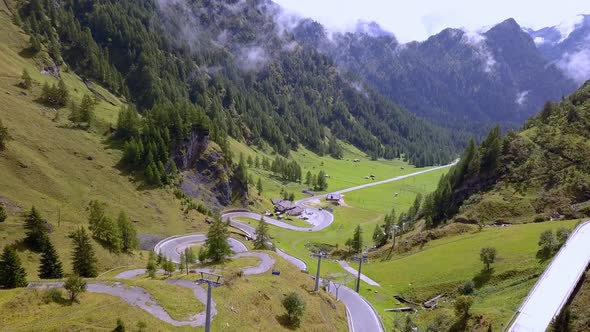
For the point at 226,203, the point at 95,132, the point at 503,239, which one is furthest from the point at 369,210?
the point at 95,132

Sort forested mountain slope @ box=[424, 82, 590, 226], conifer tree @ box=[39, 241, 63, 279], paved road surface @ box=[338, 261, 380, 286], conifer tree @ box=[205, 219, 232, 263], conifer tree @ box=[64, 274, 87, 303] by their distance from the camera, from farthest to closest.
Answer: forested mountain slope @ box=[424, 82, 590, 226] < paved road surface @ box=[338, 261, 380, 286] < conifer tree @ box=[205, 219, 232, 263] < conifer tree @ box=[39, 241, 63, 279] < conifer tree @ box=[64, 274, 87, 303]

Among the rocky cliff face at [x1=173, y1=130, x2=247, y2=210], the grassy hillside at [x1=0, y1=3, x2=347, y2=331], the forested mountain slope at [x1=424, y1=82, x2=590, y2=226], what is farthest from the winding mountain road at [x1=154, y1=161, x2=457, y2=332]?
the forested mountain slope at [x1=424, y1=82, x2=590, y2=226]

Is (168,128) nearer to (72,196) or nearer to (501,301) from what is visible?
(72,196)

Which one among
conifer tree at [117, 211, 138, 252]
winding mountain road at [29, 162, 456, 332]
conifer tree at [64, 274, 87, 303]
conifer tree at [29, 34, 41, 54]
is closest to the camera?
conifer tree at [64, 274, 87, 303]

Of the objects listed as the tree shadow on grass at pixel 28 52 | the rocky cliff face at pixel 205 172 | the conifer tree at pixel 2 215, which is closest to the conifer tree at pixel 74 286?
the conifer tree at pixel 2 215

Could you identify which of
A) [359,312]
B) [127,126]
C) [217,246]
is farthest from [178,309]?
[127,126]

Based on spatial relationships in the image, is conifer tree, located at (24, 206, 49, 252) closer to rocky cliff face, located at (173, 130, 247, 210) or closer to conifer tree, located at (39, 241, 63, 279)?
conifer tree, located at (39, 241, 63, 279)

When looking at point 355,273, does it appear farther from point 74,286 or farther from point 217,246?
point 74,286
